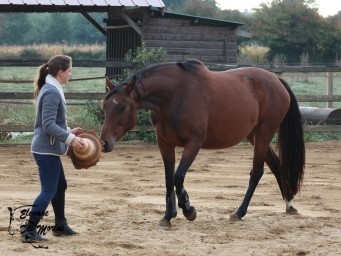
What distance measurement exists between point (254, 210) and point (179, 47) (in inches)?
467

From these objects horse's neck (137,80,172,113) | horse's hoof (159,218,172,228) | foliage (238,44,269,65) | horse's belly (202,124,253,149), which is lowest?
foliage (238,44,269,65)

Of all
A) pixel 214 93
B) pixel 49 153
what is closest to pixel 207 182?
pixel 214 93

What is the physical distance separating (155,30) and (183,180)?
12.6 m

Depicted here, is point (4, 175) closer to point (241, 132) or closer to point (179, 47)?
point (241, 132)

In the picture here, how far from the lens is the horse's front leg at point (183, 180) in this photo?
813 cm

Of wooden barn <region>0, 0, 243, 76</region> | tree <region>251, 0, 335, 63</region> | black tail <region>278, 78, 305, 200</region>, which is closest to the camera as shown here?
black tail <region>278, 78, 305, 200</region>

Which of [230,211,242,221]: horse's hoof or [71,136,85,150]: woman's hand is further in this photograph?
[230,211,242,221]: horse's hoof

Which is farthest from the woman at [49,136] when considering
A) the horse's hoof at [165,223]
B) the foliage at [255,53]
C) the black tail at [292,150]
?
Result: the foliage at [255,53]

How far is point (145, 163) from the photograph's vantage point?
14.3m

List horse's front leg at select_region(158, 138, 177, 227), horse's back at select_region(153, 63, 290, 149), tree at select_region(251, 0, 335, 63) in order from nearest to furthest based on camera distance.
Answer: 1. horse's back at select_region(153, 63, 290, 149)
2. horse's front leg at select_region(158, 138, 177, 227)
3. tree at select_region(251, 0, 335, 63)

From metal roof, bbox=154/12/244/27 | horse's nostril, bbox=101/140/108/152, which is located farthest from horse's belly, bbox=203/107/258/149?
metal roof, bbox=154/12/244/27

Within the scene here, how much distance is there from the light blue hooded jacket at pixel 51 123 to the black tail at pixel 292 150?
3233mm

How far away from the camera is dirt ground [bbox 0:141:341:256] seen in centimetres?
712

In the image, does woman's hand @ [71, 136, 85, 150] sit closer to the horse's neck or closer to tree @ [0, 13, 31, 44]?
the horse's neck
